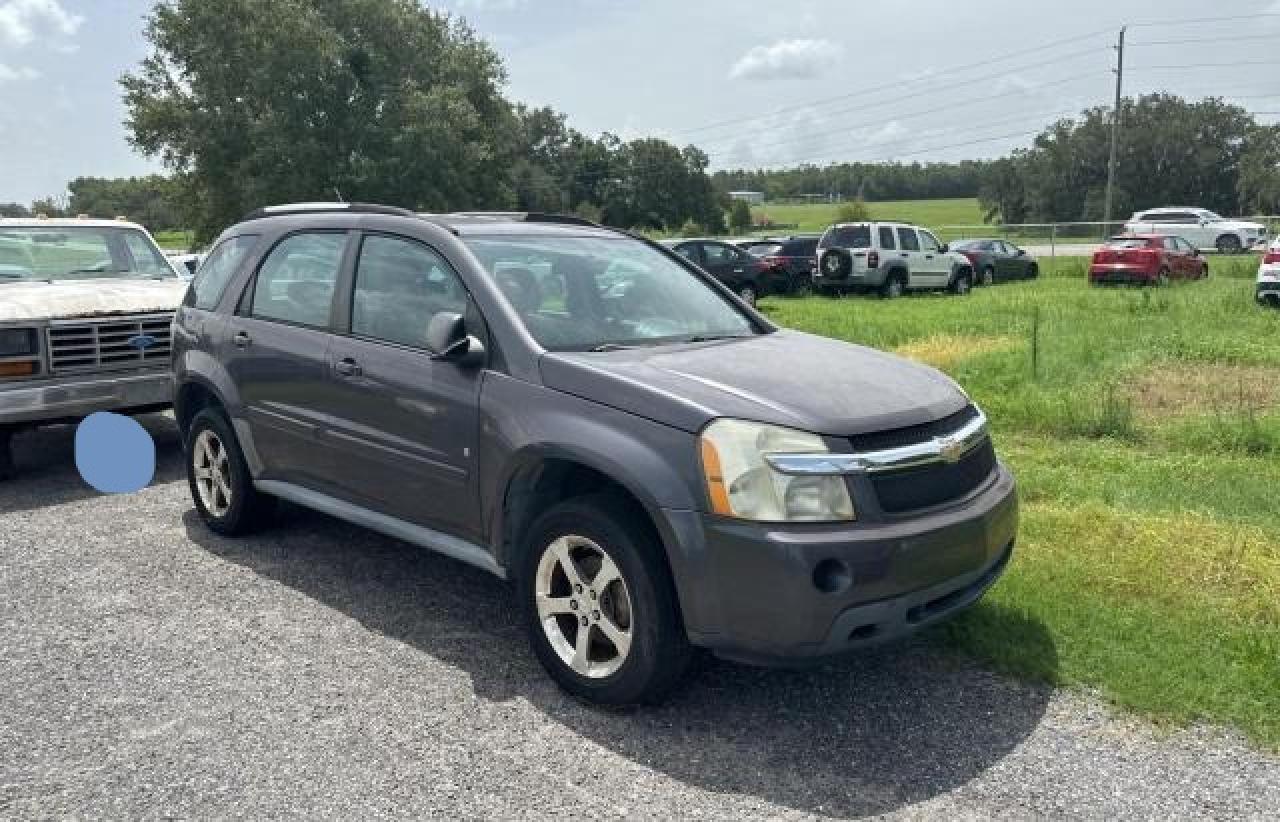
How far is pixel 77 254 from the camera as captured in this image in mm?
8492

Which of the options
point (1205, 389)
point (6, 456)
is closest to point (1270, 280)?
point (1205, 389)

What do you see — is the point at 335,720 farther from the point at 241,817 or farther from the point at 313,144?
the point at 313,144

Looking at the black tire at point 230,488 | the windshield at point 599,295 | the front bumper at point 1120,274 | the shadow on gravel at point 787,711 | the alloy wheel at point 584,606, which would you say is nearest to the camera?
the shadow on gravel at point 787,711

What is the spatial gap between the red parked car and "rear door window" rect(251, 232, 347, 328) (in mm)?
22342

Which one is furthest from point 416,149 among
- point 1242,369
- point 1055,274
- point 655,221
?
point 655,221

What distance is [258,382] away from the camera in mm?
5281

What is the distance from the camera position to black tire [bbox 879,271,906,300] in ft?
74.4

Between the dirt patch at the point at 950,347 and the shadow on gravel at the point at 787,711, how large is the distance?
7423mm

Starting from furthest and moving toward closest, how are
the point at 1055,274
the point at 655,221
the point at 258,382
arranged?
1. the point at 655,221
2. the point at 1055,274
3. the point at 258,382

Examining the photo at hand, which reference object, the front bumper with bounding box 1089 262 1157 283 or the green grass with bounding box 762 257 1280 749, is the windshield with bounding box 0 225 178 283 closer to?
the green grass with bounding box 762 257 1280 749

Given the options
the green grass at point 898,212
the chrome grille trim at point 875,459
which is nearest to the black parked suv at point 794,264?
the chrome grille trim at point 875,459

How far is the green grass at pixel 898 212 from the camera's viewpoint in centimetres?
8262

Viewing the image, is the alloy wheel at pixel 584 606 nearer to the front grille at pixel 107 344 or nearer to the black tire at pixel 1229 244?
the front grille at pixel 107 344

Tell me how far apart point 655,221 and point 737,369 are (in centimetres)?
8596
